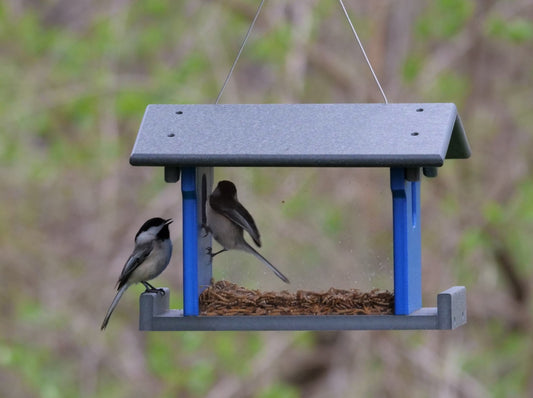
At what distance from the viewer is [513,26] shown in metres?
7.52

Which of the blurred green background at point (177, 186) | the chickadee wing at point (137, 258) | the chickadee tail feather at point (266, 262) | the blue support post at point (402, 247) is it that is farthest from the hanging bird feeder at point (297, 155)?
the blurred green background at point (177, 186)

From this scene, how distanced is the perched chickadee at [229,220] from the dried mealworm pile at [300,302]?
0.52 ft

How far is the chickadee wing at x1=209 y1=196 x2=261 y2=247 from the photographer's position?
3738 millimetres

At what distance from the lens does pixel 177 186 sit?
812cm

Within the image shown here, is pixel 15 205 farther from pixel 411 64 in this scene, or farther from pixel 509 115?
pixel 509 115

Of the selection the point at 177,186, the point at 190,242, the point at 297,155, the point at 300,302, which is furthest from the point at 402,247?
the point at 177,186

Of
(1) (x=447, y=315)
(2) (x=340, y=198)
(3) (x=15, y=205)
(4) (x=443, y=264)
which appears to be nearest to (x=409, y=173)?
(1) (x=447, y=315)

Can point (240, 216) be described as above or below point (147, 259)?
above

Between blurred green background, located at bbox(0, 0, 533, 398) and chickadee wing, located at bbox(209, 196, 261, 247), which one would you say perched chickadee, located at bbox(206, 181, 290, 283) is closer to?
chickadee wing, located at bbox(209, 196, 261, 247)

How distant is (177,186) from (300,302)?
15.1 feet

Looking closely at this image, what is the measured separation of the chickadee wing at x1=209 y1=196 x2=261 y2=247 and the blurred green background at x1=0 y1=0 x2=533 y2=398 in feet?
13.1

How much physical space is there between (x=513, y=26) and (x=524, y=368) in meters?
2.86

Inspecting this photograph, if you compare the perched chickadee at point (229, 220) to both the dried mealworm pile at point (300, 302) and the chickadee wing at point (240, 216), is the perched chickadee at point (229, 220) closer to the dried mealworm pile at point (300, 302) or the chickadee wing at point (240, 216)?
the chickadee wing at point (240, 216)

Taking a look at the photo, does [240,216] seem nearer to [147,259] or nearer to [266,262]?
[266,262]
